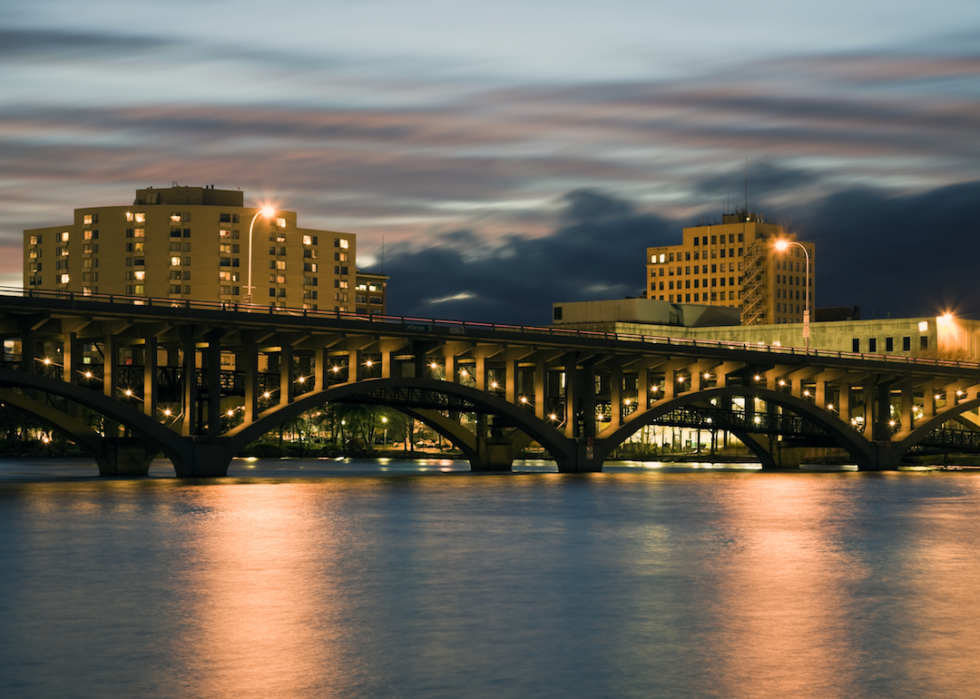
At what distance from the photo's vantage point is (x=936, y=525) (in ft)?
157

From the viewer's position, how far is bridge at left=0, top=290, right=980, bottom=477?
74562 millimetres

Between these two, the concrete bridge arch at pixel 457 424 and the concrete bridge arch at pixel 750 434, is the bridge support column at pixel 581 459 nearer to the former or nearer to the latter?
the concrete bridge arch at pixel 457 424

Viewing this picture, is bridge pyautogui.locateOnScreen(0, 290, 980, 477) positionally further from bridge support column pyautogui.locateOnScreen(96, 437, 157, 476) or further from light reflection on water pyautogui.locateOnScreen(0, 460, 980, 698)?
light reflection on water pyautogui.locateOnScreen(0, 460, 980, 698)

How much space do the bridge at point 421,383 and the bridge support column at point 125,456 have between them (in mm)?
89

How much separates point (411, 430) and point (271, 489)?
111498 millimetres

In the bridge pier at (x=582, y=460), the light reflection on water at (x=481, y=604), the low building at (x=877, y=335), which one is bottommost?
the light reflection on water at (x=481, y=604)

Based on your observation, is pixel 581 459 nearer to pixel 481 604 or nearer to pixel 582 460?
pixel 582 460

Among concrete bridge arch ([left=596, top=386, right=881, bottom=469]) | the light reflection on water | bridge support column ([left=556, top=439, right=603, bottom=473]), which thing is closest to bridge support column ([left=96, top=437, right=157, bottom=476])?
bridge support column ([left=556, top=439, right=603, bottom=473])

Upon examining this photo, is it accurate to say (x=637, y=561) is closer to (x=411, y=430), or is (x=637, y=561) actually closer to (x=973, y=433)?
(x=973, y=433)

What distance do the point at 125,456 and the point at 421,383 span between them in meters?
19.2

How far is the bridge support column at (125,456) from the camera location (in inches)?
3349

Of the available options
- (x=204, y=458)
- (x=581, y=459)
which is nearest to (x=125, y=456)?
(x=204, y=458)

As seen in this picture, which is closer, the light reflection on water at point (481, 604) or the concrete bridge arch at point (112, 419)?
the light reflection on water at point (481, 604)

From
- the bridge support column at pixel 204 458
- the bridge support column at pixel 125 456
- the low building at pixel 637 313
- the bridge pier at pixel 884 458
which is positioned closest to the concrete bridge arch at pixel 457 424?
the bridge support column at pixel 204 458
